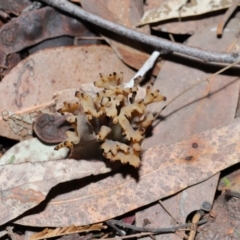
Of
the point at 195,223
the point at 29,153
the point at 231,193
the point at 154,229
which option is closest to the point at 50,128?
the point at 29,153

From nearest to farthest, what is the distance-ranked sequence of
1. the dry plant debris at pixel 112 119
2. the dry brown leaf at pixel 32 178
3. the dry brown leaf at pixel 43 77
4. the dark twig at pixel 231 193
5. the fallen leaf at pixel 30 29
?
1. the dry plant debris at pixel 112 119
2. the dry brown leaf at pixel 32 178
3. the dark twig at pixel 231 193
4. the dry brown leaf at pixel 43 77
5. the fallen leaf at pixel 30 29

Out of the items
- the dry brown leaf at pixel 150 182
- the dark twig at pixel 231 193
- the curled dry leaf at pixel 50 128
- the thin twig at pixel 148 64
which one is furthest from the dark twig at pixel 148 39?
the dark twig at pixel 231 193

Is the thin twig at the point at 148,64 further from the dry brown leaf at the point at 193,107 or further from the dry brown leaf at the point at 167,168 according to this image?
the dry brown leaf at the point at 167,168

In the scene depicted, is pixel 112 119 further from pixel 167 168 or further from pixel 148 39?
pixel 148 39

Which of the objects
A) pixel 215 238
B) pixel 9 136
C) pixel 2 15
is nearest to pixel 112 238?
pixel 215 238

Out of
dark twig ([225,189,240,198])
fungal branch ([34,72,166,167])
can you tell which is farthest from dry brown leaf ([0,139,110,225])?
dark twig ([225,189,240,198])

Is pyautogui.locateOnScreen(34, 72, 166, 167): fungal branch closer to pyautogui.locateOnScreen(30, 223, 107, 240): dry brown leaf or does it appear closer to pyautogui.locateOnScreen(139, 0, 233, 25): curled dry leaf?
pyautogui.locateOnScreen(30, 223, 107, 240): dry brown leaf

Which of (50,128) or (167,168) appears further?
(50,128)

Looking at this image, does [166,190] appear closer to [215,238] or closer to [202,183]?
[202,183]
